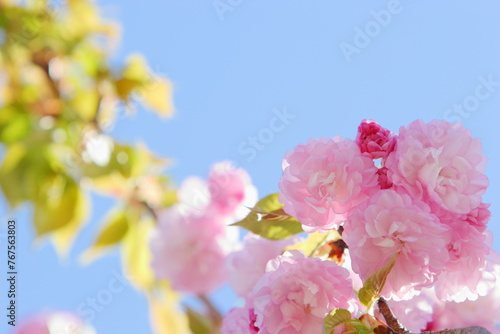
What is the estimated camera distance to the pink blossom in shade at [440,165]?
534 mm

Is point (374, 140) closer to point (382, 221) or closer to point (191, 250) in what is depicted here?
point (382, 221)

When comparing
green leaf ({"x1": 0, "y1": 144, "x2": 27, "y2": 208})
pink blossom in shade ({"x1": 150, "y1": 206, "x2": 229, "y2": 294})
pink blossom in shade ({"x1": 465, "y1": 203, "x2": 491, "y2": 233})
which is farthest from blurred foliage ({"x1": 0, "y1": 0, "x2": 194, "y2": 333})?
pink blossom in shade ({"x1": 465, "y1": 203, "x2": 491, "y2": 233})

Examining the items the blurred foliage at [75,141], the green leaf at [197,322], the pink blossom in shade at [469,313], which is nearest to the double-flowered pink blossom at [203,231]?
the blurred foliage at [75,141]

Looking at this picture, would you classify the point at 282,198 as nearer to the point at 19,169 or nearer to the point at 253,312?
the point at 253,312

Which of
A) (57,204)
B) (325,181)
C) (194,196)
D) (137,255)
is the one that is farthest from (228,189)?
(325,181)

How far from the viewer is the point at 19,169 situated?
3.26 feet

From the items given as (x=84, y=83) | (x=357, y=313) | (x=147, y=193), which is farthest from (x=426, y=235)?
(x=84, y=83)

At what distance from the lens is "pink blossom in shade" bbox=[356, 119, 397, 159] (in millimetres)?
556

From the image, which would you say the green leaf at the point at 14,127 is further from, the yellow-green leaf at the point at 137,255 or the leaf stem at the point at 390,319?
the leaf stem at the point at 390,319

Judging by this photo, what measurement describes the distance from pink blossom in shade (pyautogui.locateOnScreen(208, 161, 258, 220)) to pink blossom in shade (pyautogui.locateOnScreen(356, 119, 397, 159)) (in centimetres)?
78

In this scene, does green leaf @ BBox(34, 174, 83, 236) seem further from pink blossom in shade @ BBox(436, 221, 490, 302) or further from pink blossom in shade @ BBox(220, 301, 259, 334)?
pink blossom in shade @ BBox(436, 221, 490, 302)

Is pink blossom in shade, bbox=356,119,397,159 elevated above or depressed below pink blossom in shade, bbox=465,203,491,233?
above

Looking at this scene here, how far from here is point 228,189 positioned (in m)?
1.34

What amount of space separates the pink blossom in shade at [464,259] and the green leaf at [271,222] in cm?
17
